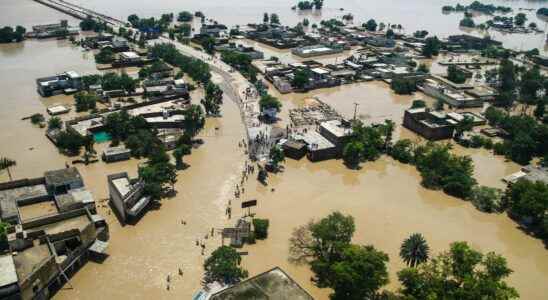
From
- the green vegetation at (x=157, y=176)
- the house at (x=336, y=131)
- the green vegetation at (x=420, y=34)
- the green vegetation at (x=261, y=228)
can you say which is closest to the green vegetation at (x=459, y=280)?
the green vegetation at (x=261, y=228)

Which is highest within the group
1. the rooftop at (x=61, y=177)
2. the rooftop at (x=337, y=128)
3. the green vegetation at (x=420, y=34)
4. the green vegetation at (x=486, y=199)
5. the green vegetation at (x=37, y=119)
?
the green vegetation at (x=420, y=34)

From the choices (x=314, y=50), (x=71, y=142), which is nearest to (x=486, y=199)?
(x=71, y=142)

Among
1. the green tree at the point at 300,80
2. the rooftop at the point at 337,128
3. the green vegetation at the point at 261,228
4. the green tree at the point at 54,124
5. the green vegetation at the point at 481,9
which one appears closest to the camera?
the green vegetation at the point at 261,228

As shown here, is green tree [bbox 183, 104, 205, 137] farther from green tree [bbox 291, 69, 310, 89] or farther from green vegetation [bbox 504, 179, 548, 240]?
green vegetation [bbox 504, 179, 548, 240]

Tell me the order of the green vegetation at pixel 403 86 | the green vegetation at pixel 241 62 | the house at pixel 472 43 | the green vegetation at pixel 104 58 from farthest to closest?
1. the house at pixel 472 43
2. the green vegetation at pixel 104 58
3. the green vegetation at pixel 241 62
4. the green vegetation at pixel 403 86

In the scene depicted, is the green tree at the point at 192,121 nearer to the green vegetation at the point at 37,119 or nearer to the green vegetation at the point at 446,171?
the green vegetation at the point at 37,119

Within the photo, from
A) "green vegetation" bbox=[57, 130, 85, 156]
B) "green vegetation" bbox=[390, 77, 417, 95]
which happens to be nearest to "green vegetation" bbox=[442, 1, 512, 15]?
"green vegetation" bbox=[390, 77, 417, 95]

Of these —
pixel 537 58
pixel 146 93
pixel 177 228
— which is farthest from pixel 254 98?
pixel 537 58
